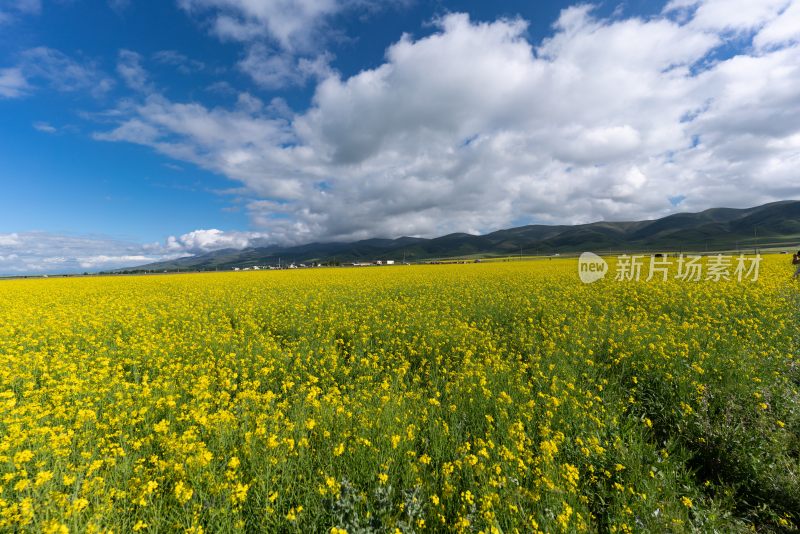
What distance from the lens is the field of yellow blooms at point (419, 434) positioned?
332 centimetres

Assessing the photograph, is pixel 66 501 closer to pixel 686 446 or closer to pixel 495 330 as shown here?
pixel 686 446

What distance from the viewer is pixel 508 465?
12.7ft

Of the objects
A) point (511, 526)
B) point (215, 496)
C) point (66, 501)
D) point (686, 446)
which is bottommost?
point (686, 446)

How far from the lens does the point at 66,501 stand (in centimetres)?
303

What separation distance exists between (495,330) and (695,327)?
5.17 metres

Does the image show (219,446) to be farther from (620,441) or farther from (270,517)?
(620,441)

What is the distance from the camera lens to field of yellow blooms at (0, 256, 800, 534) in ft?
10.9

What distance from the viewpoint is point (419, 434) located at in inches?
185

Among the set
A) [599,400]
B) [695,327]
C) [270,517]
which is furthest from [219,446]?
[695,327]

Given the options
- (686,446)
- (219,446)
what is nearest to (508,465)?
(686,446)

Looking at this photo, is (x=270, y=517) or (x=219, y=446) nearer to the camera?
(x=270, y=517)

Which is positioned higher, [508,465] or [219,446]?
[219,446]

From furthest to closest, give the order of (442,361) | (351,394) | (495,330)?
(495,330), (442,361), (351,394)

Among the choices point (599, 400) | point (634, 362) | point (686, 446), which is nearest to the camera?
point (686, 446)
